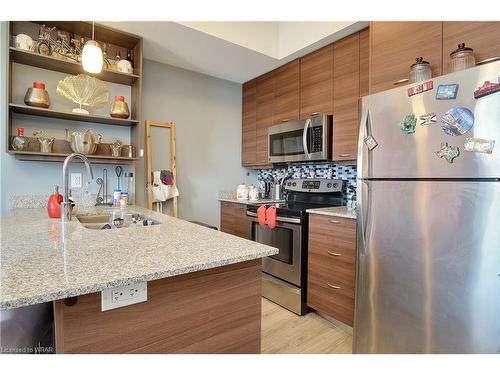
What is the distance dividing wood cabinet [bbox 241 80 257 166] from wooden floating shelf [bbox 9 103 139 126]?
1433 mm

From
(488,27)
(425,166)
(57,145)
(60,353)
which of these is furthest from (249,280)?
(57,145)

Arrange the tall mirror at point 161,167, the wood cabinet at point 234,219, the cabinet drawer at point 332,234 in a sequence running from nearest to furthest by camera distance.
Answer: the cabinet drawer at point 332,234
the tall mirror at point 161,167
the wood cabinet at point 234,219

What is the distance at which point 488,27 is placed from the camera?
4.33ft

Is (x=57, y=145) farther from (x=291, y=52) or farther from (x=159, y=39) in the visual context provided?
(x=291, y=52)

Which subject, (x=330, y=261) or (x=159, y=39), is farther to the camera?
(x=159, y=39)

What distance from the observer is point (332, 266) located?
6.72 ft

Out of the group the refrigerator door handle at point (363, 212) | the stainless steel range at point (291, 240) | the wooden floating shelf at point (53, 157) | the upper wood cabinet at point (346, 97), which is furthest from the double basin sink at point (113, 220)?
the upper wood cabinet at point (346, 97)

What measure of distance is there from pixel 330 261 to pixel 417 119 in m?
1.18

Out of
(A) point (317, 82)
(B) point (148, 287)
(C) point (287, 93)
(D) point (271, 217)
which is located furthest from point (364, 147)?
(C) point (287, 93)

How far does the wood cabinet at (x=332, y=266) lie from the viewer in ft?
6.30

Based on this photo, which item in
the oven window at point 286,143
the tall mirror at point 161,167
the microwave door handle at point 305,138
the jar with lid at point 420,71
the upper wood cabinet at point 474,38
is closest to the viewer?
the upper wood cabinet at point 474,38

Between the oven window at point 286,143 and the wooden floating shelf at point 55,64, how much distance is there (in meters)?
1.49

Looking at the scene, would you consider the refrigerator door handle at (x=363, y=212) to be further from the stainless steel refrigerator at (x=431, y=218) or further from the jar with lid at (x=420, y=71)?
the jar with lid at (x=420, y=71)
